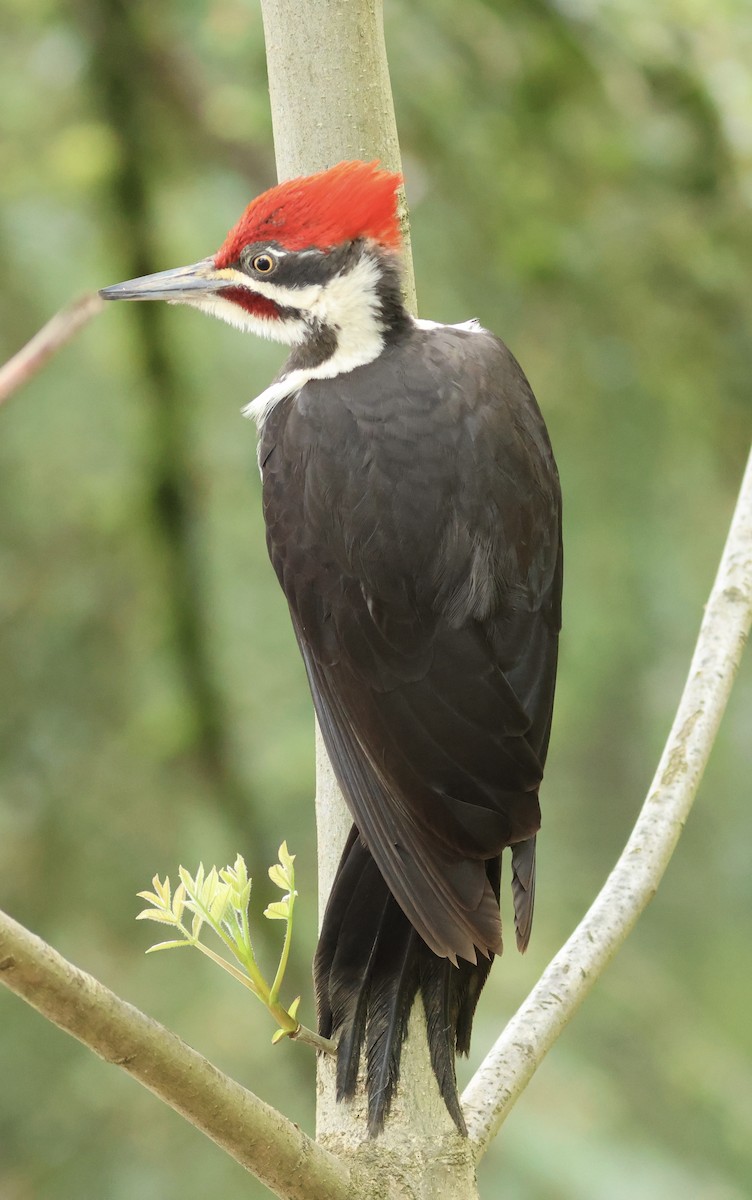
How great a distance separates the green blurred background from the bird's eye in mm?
1214

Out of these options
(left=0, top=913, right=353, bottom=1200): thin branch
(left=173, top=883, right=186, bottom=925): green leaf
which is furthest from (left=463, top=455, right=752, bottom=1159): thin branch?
(left=173, top=883, right=186, bottom=925): green leaf

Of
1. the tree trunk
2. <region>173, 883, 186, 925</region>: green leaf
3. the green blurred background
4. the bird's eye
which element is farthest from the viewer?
the green blurred background

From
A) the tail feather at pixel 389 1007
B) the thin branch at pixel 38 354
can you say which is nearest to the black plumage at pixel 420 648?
the tail feather at pixel 389 1007

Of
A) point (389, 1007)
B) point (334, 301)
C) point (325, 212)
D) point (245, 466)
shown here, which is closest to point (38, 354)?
point (389, 1007)

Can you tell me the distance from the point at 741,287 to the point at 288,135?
1760 millimetres

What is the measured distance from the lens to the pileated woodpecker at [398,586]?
6.02 feet

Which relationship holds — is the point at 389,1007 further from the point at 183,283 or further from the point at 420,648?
the point at 183,283

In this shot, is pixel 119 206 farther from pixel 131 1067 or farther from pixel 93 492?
pixel 131 1067

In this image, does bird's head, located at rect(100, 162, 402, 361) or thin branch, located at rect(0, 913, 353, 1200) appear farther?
bird's head, located at rect(100, 162, 402, 361)

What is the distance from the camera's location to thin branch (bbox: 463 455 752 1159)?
5.62ft

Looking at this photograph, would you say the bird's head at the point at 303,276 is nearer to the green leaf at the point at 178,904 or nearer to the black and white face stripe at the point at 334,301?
the black and white face stripe at the point at 334,301

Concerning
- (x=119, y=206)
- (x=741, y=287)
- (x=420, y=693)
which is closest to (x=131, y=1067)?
(x=420, y=693)

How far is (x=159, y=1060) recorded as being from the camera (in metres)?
1.21

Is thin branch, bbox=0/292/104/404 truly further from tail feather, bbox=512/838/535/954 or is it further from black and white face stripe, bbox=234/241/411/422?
black and white face stripe, bbox=234/241/411/422
